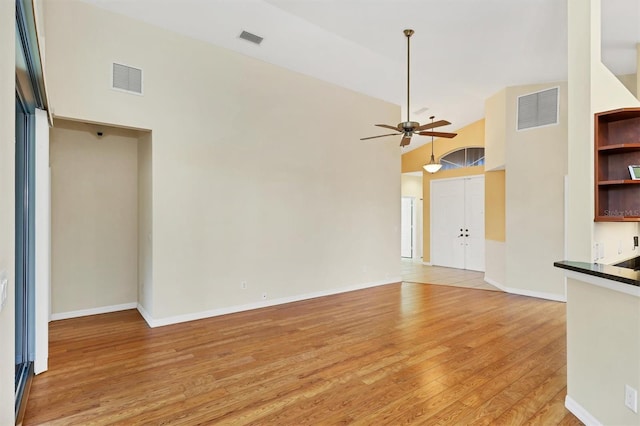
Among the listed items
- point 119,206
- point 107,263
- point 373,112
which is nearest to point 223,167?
point 119,206

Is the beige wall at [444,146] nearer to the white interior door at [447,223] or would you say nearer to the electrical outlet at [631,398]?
the white interior door at [447,223]

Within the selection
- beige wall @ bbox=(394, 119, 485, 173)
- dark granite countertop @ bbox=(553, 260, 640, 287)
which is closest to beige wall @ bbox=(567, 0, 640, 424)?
dark granite countertop @ bbox=(553, 260, 640, 287)

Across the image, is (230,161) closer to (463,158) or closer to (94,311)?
(94,311)

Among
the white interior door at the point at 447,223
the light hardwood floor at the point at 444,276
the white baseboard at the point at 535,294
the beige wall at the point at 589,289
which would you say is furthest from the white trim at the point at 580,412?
the white interior door at the point at 447,223

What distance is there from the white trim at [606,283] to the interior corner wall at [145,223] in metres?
4.25

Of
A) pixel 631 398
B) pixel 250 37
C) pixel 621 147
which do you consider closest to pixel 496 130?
pixel 621 147

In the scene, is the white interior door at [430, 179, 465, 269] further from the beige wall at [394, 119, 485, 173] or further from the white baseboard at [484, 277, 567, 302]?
Answer: the white baseboard at [484, 277, 567, 302]

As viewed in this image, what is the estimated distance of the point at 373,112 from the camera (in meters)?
6.41

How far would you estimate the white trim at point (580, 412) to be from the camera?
2160 mm

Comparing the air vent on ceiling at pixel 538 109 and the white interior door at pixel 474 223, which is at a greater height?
the air vent on ceiling at pixel 538 109
